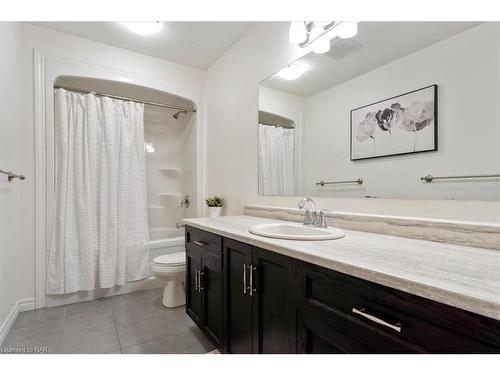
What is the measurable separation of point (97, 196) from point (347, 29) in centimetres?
243

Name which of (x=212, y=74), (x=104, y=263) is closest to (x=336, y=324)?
(x=104, y=263)

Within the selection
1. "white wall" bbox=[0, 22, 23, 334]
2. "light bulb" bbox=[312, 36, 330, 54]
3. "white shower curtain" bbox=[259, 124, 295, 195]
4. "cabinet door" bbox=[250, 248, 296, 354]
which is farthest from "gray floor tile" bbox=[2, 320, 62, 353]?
"light bulb" bbox=[312, 36, 330, 54]

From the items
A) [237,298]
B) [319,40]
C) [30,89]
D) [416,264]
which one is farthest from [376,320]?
[30,89]

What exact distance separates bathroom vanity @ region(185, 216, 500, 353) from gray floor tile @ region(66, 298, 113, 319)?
129 centimetres

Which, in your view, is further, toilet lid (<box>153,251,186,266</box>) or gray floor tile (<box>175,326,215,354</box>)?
toilet lid (<box>153,251,186,266</box>)

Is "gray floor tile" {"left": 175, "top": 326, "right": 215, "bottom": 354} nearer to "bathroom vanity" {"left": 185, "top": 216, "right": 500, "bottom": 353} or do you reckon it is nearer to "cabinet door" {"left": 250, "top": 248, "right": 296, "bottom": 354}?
"bathroom vanity" {"left": 185, "top": 216, "right": 500, "bottom": 353}

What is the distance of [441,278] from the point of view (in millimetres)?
623

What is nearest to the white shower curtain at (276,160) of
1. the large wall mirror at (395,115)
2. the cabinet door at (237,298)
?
the large wall mirror at (395,115)

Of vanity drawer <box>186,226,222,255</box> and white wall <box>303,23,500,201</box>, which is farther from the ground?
white wall <box>303,23,500,201</box>

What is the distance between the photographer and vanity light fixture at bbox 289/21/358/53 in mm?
1426

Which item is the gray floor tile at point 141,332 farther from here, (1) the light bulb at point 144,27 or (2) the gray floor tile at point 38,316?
(1) the light bulb at point 144,27

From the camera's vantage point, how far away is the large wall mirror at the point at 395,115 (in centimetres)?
97

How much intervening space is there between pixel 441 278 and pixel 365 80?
1115 millimetres
